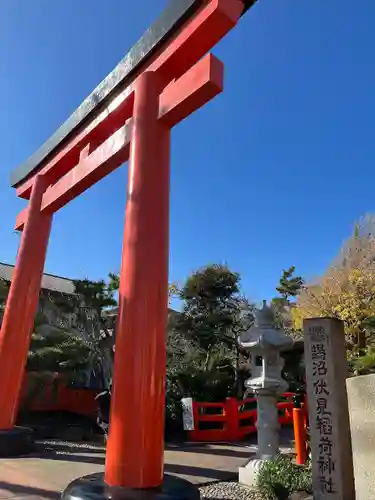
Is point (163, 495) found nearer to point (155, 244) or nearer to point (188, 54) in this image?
point (155, 244)

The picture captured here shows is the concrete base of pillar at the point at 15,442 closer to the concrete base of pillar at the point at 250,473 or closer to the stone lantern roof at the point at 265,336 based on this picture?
the concrete base of pillar at the point at 250,473

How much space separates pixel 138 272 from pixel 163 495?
5.89 ft

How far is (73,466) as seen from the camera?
5516 millimetres

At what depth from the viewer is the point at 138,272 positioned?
12.0 ft

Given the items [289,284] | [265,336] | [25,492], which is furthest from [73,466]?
[289,284]

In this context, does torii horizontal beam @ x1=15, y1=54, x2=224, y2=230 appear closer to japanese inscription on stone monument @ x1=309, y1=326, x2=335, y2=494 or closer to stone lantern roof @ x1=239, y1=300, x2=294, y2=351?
japanese inscription on stone monument @ x1=309, y1=326, x2=335, y2=494

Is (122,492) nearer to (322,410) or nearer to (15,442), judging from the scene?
(322,410)

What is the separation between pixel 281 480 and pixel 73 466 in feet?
9.37

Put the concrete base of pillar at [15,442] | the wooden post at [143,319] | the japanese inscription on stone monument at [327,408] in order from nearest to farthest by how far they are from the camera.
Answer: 1. the wooden post at [143,319]
2. the japanese inscription on stone monument at [327,408]
3. the concrete base of pillar at [15,442]

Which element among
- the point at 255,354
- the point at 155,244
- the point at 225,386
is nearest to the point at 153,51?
the point at 155,244

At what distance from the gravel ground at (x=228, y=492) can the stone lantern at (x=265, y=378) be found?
0.24m

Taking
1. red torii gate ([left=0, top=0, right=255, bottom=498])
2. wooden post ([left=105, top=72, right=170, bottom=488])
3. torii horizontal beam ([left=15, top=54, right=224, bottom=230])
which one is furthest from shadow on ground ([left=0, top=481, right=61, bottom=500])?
torii horizontal beam ([left=15, top=54, right=224, bottom=230])

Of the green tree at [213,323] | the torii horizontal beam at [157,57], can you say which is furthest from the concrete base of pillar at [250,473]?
the green tree at [213,323]

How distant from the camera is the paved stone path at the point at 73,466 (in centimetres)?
431
